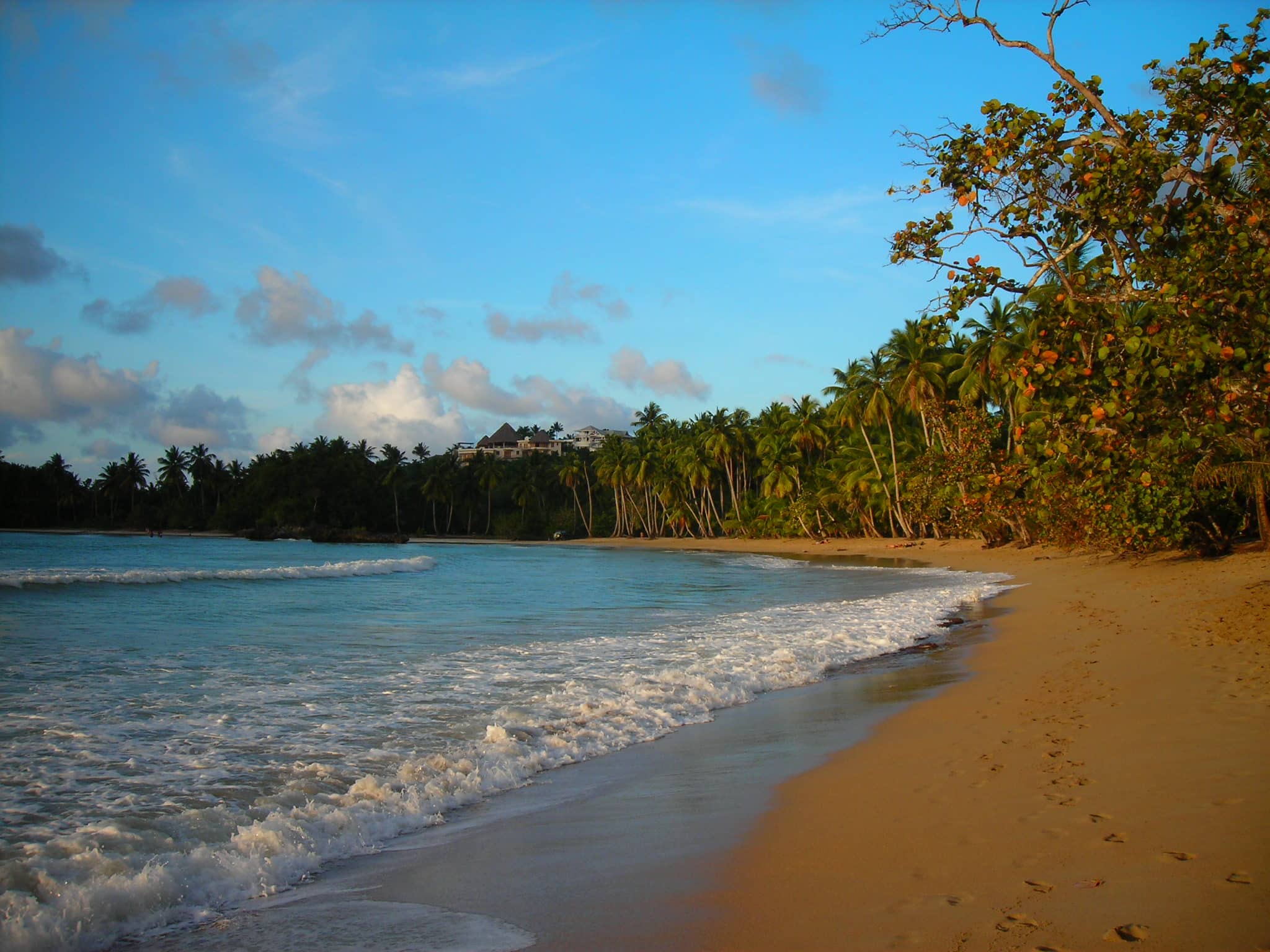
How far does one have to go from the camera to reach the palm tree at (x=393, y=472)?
9869 centimetres

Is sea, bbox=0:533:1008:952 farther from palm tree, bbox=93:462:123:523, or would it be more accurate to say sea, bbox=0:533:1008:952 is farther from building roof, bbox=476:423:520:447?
building roof, bbox=476:423:520:447

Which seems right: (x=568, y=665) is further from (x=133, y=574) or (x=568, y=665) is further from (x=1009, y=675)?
(x=133, y=574)

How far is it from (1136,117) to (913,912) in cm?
669

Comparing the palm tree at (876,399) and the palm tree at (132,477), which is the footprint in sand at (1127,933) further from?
the palm tree at (132,477)

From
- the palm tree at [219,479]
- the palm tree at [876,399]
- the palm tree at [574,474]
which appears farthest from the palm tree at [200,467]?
the palm tree at [876,399]

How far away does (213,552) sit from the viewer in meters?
53.6

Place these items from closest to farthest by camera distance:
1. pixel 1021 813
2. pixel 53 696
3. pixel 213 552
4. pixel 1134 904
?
pixel 1134 904, pixel 1021 813, pixel 53 696, pixel 213 552

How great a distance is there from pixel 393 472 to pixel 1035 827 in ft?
324

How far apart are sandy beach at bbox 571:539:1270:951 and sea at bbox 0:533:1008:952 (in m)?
2.22

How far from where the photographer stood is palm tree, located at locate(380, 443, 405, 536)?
9869 cm

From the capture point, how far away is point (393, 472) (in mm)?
98562

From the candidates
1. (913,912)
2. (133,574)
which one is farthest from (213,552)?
(913,912)

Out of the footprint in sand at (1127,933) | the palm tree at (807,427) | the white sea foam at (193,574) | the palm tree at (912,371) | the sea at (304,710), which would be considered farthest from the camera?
the palm tree at (807,427)

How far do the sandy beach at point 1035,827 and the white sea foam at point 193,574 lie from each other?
1052 inches
